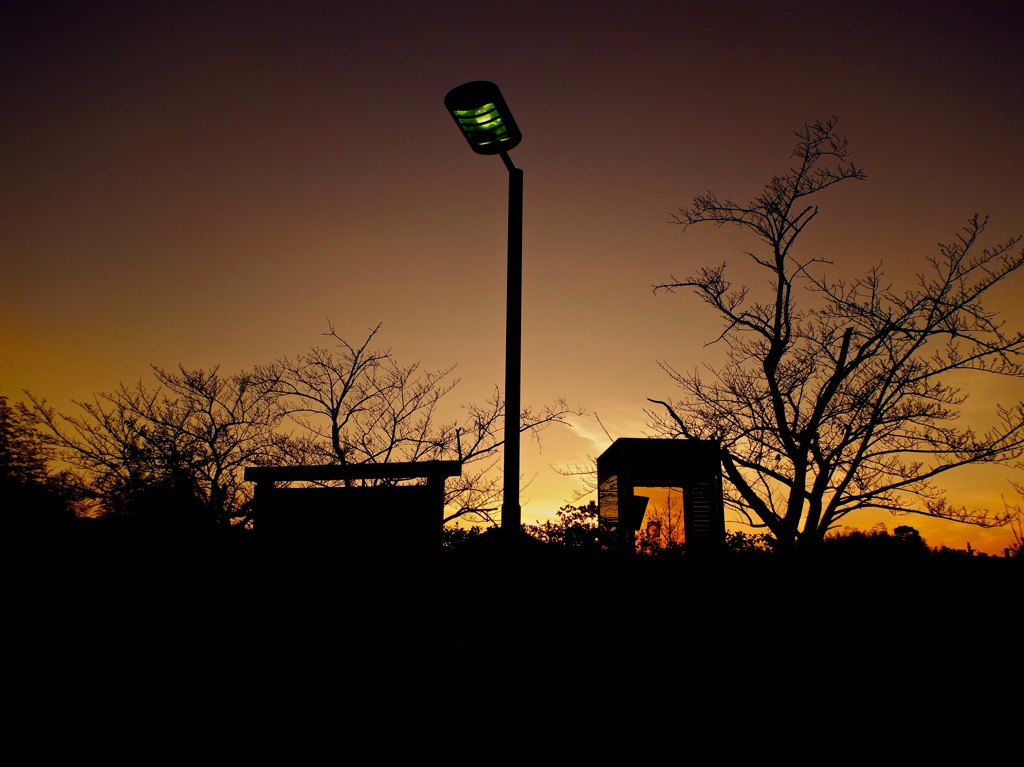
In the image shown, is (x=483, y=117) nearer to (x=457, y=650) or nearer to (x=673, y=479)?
(x=457, y=650)

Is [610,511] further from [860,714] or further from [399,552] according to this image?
[860,714]

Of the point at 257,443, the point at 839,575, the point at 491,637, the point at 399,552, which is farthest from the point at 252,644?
the point at 257,443

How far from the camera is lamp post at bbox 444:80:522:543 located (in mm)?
4320

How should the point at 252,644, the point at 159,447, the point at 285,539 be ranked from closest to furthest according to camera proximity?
the point at 252,644
the point at 285,539
the point at 159,447

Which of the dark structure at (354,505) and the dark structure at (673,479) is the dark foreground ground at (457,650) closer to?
the dark structure at (354,505)

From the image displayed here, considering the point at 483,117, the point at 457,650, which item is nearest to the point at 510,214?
the point at 483,117

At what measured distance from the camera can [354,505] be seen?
7.61m

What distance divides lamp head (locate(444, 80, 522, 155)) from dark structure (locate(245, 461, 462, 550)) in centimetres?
384

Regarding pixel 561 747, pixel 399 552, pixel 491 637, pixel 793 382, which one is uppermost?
pixel 793 382

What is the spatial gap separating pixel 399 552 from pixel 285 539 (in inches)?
64.0

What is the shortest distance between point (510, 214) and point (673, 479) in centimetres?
1274

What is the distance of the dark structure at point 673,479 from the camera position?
1518cm

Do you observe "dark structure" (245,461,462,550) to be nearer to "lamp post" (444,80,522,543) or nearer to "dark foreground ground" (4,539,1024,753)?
"dark foreground ground" (4,539,1024,753)

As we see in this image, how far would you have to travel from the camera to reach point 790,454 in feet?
52.8
